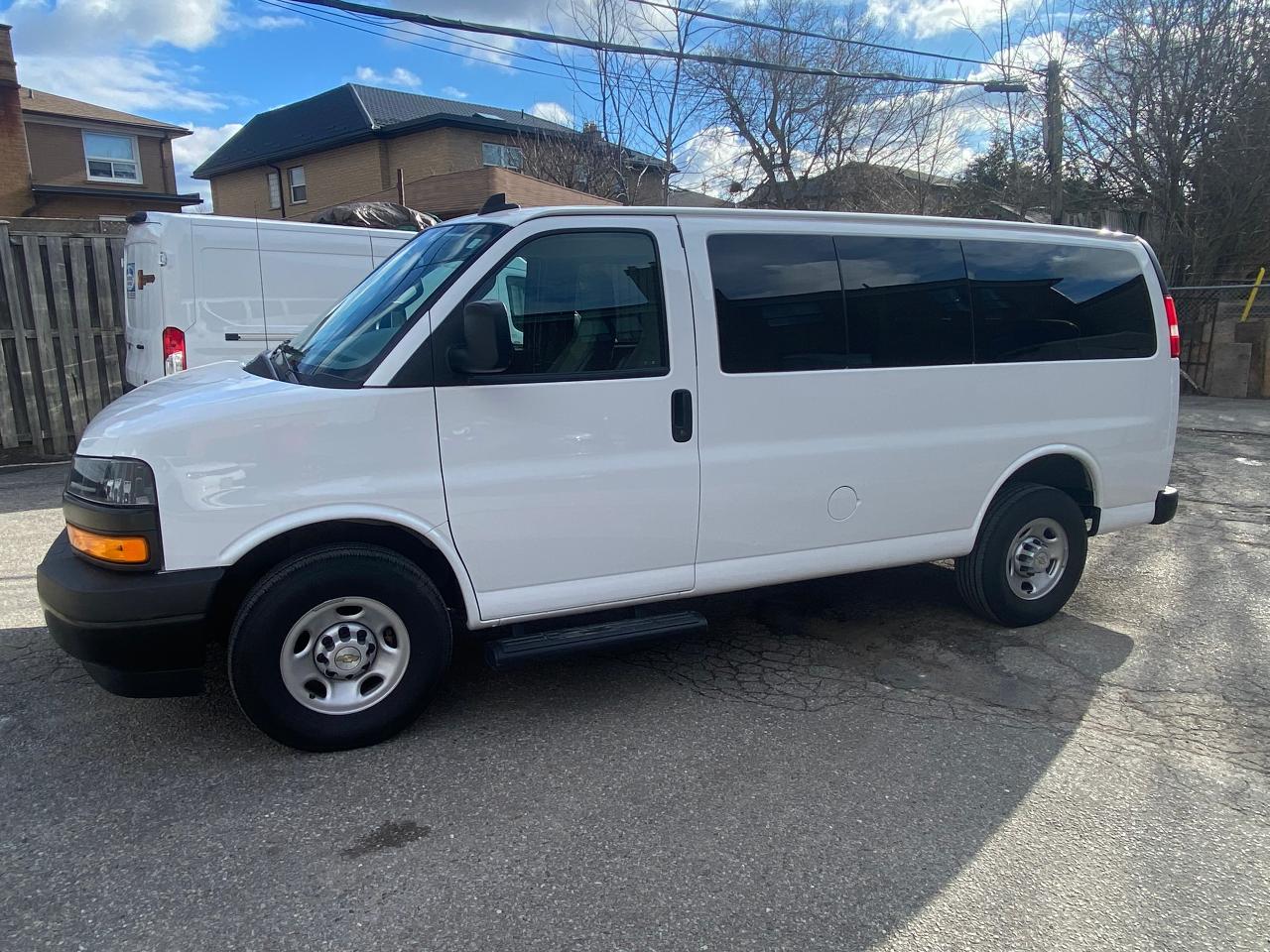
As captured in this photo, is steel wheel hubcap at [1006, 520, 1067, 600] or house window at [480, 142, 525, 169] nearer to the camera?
steel wheel hubcap at [1006, 520, 1067, 600]

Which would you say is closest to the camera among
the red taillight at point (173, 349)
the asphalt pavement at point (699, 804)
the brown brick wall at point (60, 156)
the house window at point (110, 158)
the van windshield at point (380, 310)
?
the asphalt pavement at point (699, 804)

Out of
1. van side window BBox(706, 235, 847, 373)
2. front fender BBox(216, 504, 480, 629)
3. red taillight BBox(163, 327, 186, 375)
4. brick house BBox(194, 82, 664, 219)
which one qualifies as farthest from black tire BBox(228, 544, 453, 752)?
brick house BBox(194, 82, 664, 219)

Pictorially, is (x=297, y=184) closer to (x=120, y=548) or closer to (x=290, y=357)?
(x=290, y=357)

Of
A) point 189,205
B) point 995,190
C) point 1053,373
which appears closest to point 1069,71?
point 995,190

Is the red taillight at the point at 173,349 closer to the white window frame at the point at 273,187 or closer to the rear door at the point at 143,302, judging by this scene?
the rear door at the point at 143,302

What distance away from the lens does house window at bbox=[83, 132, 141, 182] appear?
26.6m

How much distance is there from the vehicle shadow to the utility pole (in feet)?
45.9

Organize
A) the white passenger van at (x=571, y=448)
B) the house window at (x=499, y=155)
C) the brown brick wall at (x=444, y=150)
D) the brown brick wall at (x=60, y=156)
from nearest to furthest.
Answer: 1. the white passenger van at (x=571, y=448)
2. the brown brick wall at (x=60, y=156)
3. the house window at (x=499, y=155)
4. the brown brick wall at (x=444, y=150)

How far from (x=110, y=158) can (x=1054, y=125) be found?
26.7m

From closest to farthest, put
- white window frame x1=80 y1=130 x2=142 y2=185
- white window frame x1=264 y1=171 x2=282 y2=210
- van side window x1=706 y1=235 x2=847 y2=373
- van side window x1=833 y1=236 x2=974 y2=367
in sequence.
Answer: van side window x1=706 y1=235 x2=847 y2=373 → van side window x1=833 y1=236 x2=974 y2=367 → white window frame x1=80 y1=130 x2=142 y2=185 → white window frame x1=264 y1=171 x2=282 y2=210

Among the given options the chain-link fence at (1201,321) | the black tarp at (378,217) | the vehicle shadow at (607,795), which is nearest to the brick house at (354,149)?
the black tarp at (378,217)

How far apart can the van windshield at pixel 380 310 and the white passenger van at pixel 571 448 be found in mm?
18

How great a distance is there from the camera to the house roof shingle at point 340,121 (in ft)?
87.9

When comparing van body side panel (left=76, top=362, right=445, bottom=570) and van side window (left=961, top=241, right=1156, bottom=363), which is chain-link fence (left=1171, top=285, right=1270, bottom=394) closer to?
van side window (left=961, top=241, right=1156, bottom=363)
